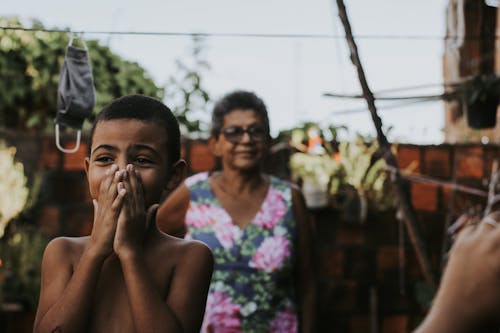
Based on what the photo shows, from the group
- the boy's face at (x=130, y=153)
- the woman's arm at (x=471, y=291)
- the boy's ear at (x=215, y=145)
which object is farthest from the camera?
the boy's ear at (x=215, y=145)

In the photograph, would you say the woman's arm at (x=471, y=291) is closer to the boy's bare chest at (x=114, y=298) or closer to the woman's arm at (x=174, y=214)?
the boy's bare chest at (x=114, y=298)

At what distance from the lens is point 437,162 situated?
5570 millimetres

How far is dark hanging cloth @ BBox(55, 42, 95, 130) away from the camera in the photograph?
279cm

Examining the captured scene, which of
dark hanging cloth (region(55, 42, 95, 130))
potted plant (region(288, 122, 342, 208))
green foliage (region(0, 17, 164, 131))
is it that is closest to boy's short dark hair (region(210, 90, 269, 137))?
dark hanging cloth (region(55, 42, 95, 130))

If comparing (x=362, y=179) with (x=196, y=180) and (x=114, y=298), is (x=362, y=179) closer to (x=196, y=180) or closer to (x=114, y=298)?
(x=196, y=180)

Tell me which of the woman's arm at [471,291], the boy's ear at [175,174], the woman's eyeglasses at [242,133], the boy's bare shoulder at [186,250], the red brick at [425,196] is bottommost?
the red brick at [425,196]

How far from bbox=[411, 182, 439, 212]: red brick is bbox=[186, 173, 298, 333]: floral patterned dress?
8.19ft

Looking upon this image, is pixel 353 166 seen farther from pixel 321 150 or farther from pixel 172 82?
pixel 172 82

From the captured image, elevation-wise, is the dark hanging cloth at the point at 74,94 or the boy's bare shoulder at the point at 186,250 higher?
the dark hanging cloth at the point at 74,94

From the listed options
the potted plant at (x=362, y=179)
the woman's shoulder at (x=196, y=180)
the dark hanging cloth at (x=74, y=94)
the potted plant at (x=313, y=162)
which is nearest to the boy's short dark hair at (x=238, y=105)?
the woman's shoulder at (x=196, y=180)

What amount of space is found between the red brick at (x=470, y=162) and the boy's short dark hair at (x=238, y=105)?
9.01 feet

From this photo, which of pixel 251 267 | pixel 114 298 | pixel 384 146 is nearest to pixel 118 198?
pixel 114 298

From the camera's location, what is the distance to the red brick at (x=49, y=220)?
221 inches

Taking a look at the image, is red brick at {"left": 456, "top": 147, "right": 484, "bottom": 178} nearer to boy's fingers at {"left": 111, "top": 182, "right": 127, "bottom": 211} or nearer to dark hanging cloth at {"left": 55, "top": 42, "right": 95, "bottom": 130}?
dark hanging cloth at {"left": 55, "top": 42, "right": 95, "bottom": 130}
